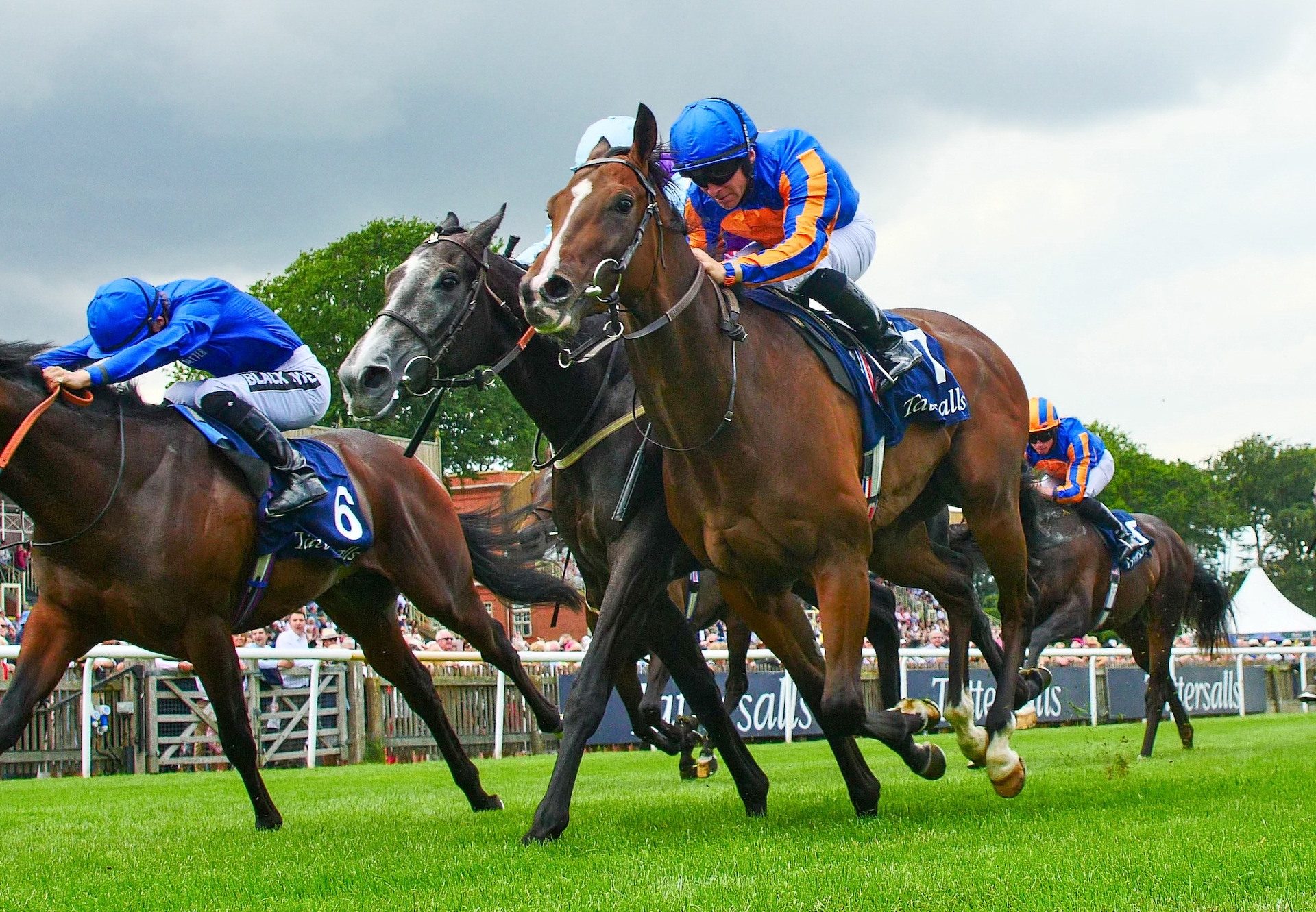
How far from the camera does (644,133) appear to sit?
5020 millimetres

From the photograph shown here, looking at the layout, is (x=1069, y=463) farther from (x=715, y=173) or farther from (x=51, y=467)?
(x=51, y=467)

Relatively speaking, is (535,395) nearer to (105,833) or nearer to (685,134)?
(685,134)

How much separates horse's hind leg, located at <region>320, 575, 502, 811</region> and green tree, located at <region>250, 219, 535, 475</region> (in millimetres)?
30213

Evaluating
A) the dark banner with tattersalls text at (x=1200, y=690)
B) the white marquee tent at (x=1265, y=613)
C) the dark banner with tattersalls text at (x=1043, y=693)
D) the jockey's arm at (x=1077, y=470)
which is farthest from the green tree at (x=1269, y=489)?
the jockey's arm at (x=1077, y=470)

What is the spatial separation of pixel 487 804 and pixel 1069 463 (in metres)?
5.76

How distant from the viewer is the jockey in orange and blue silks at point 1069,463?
10.9 m

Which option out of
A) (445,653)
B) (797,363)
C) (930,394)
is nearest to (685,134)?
(797,363)

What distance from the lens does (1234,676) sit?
2264 centimetres

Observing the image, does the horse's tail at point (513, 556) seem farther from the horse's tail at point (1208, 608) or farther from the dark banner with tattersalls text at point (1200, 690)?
the dark banner with tattersalls text at point (1200, 690)

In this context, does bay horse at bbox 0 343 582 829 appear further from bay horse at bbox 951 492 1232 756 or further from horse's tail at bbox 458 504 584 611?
→ bay horse at bbox 951 492 1232 756

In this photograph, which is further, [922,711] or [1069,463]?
[1069,463]

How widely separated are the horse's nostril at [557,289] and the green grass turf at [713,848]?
167 cm

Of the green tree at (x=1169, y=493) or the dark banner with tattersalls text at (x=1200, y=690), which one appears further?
the green tree at (x=1169, y=493)

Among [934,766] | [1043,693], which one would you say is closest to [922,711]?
[934,766]
